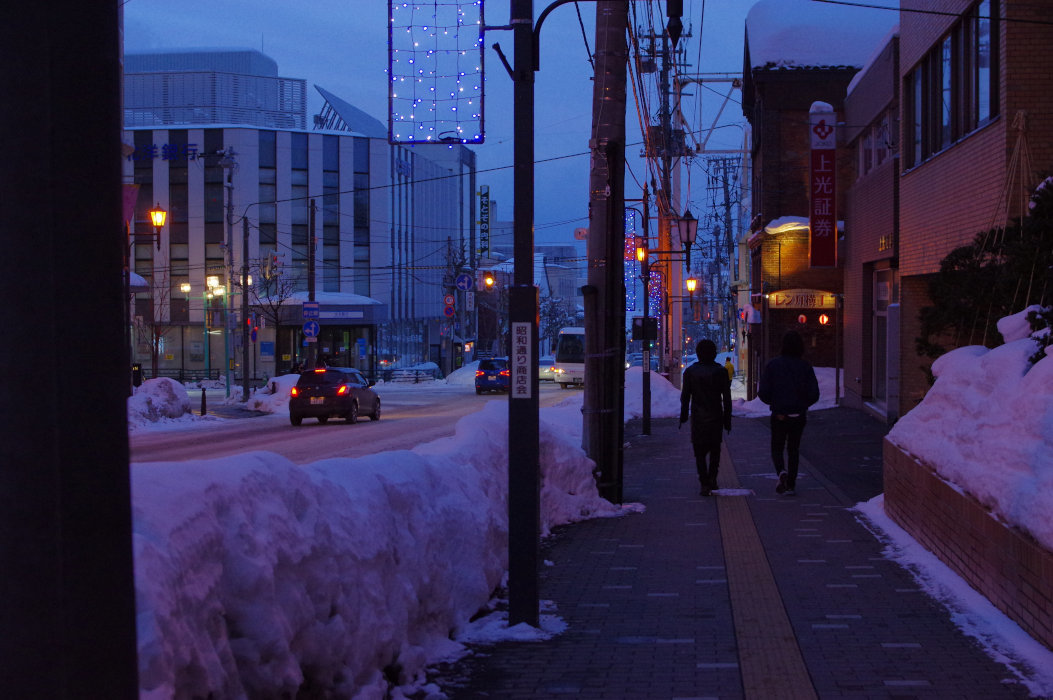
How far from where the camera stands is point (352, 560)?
16.6 feet

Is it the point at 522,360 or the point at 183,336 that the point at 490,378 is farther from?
the point at 522,360

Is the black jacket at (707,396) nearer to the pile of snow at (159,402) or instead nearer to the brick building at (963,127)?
the brick building at (963,127)

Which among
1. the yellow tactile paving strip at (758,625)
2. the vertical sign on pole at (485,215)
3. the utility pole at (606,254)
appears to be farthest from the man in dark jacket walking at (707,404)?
the vertical sign on pole at (485,215)

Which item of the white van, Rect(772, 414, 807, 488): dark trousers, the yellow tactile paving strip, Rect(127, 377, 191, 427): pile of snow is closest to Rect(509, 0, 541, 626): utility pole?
the yellow tactile paving strip

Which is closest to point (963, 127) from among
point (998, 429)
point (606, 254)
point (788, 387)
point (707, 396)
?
point (788, 387)

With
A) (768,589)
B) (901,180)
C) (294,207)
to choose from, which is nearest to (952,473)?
(768,589)

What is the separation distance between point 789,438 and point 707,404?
106 cm

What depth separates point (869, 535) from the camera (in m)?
9.73

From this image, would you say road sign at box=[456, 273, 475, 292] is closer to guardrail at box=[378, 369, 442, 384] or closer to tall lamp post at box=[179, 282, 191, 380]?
guardrail at box=[378, 369, 442, 384]

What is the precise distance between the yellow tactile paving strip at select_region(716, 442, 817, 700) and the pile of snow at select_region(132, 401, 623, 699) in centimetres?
162

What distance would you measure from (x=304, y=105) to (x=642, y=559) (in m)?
74.4

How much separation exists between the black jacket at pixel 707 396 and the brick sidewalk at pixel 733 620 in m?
0.91

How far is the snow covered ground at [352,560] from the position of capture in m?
3.82

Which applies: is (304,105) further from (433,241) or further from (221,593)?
(221,593)
